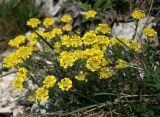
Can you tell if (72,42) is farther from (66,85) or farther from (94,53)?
(66,85)

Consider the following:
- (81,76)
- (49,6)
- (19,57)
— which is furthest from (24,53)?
(49,6)

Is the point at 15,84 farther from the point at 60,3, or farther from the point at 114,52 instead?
the point at 60,3

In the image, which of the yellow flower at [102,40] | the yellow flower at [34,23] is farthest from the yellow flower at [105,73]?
the yellow flower at [34,23]

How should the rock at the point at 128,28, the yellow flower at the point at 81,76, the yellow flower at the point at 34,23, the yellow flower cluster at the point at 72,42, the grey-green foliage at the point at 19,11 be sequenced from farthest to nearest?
the grey-green foliage at the point at 19,11, the rock at the point at 128,28, the yellow flower at the point at 34,23, the yellow flower cluster at the point at 72,42, the yellow flower at the point at 81,76

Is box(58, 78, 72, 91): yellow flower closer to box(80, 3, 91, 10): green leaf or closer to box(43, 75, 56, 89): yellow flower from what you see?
box(43, 75, 56, 89): yellow flower

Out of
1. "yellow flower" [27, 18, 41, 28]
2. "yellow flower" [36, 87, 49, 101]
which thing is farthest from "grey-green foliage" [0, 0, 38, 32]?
"yellow flower" [36, 87, 49, 101]

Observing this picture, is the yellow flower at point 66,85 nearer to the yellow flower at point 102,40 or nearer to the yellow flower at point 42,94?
the yellow flower at point 42,94

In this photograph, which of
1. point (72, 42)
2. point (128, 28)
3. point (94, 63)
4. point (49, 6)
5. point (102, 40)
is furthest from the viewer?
point (49, 6)

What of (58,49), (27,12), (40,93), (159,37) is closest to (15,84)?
(40,93)
